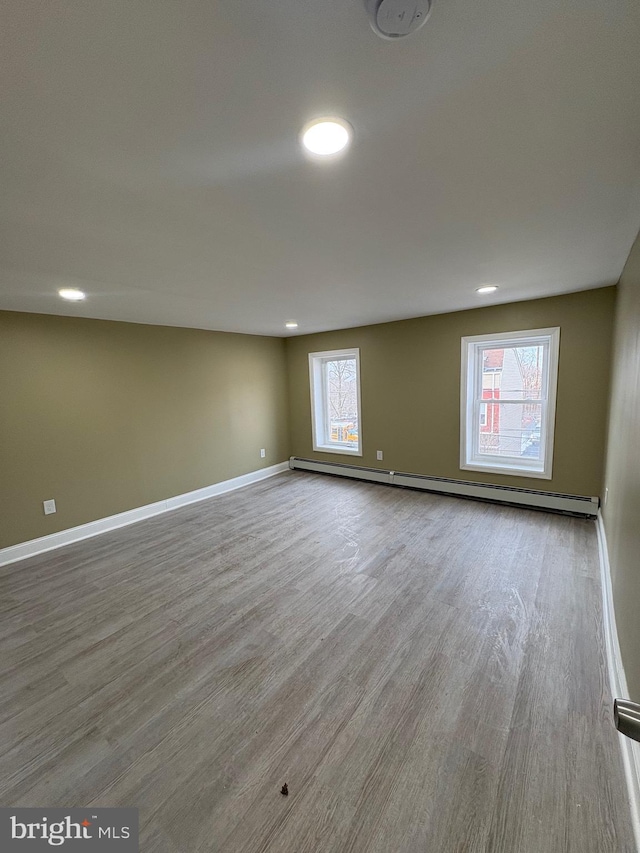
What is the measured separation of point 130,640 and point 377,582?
1.68m

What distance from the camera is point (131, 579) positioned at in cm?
280

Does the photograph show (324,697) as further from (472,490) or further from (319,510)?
(472,490)

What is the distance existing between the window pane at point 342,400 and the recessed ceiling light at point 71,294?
3509mm

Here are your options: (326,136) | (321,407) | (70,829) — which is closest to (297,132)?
(326,136)

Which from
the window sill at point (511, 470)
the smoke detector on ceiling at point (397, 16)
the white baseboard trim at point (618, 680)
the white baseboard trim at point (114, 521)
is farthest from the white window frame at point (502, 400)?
the smoke detector on ceiling at point (397, 16)

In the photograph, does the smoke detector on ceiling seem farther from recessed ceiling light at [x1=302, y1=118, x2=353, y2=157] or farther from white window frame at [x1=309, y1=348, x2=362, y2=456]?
white window frame at [x1=309, y1=348, x2=362, y2=456]

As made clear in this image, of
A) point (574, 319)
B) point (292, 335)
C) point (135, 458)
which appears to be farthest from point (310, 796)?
point (292, 335)

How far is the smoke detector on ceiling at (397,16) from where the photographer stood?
670 mm

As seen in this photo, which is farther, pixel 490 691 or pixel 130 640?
pixel 130 640

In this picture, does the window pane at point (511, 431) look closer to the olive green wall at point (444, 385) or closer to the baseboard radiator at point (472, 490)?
the olive green wall at point (444, 385)

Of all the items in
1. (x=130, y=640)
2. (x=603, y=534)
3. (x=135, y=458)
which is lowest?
(x=130, y=640)

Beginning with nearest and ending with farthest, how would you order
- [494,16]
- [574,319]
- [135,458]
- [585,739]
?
[494,16] → [585,739] → [574,319] → [135,458]

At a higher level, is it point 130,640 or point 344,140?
point 344,140

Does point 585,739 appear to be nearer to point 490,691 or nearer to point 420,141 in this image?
point 490,691
